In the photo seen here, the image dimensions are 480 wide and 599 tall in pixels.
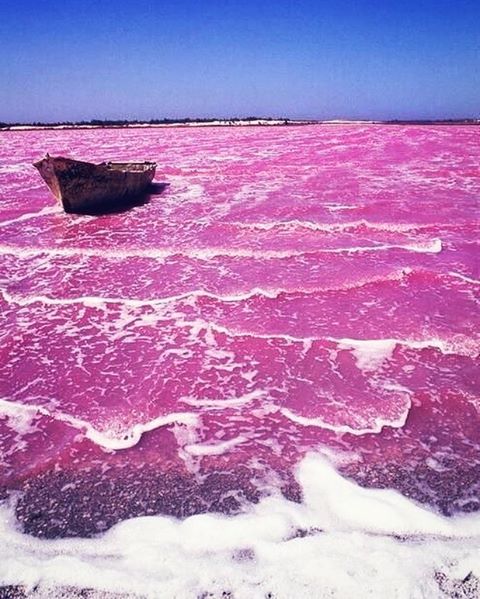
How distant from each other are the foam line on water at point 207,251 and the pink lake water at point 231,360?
69mm

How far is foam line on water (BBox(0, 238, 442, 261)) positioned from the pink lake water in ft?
0.23

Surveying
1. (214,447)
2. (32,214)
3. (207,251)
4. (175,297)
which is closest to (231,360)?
(214,447)

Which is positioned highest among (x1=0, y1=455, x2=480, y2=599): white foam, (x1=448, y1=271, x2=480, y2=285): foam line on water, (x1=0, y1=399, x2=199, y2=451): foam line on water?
(x1=0, y1=455, x2=480, y2=599): white foam

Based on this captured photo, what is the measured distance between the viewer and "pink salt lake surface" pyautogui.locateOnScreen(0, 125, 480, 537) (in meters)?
3.94

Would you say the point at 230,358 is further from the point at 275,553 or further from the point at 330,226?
the point at 330,226

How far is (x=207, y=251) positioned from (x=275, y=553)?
766 cm

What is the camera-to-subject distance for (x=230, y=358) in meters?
5.97

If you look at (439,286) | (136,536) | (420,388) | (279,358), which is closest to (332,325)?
(279,358)

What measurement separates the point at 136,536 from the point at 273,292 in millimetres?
5136

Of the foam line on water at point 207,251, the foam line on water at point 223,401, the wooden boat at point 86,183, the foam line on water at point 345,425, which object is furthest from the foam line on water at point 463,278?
the wooden boat at point 86,183

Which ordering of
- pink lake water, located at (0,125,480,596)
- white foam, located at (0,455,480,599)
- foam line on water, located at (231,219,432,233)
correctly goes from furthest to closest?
foam line on water, located at (231,219,432,233) → pink lake water, located at (0,125,480,596) → white foam, located at (0,455,480,599)

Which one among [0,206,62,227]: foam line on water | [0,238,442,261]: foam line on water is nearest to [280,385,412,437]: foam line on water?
[0,238,442,261]: foam line on water

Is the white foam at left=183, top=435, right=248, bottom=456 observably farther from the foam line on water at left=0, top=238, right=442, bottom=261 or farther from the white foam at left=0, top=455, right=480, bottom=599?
the foam line on water at left=0, top=238, right=442, bottom=261

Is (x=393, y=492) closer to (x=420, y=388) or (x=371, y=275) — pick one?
(x=420, y=388)
